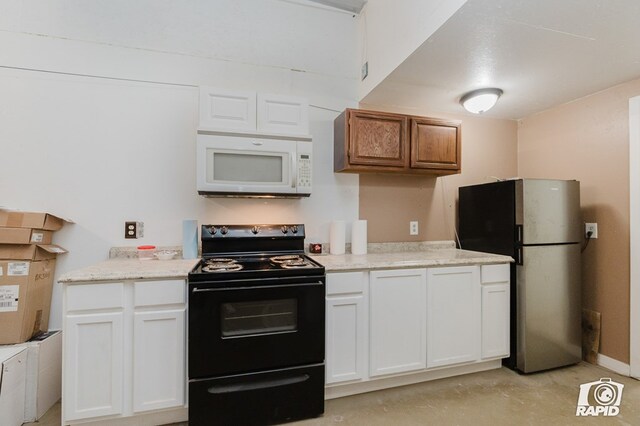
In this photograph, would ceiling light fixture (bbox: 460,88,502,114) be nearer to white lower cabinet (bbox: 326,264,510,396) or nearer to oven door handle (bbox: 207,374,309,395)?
white lower cabinet (bbox: 326,264,510,396)

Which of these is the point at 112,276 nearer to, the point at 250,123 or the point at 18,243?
the point at 18,243

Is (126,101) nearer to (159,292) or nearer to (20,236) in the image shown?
(20,236)

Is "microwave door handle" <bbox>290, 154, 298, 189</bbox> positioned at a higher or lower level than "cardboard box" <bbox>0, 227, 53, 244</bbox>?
higher

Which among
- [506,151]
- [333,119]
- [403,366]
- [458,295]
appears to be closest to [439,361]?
[403,366]

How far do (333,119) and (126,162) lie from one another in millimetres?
1659

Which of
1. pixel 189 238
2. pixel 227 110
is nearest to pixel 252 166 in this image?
pixel 227 110

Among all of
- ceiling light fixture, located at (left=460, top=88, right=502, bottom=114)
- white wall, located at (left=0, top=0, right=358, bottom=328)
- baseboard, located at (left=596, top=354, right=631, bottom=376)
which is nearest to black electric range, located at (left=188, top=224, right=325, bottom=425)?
white wall, located at (left=0, top=0, right=358, bottom=328)

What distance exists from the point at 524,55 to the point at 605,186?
1.39 metres

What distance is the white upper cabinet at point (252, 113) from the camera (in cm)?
211

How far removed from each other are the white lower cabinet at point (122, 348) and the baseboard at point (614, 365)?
3.17m

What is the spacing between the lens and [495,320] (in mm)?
2363

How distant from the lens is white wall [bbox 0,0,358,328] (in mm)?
2100

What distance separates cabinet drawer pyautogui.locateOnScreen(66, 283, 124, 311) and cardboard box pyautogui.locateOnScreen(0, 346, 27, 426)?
0.45 metres

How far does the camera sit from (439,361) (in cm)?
221
